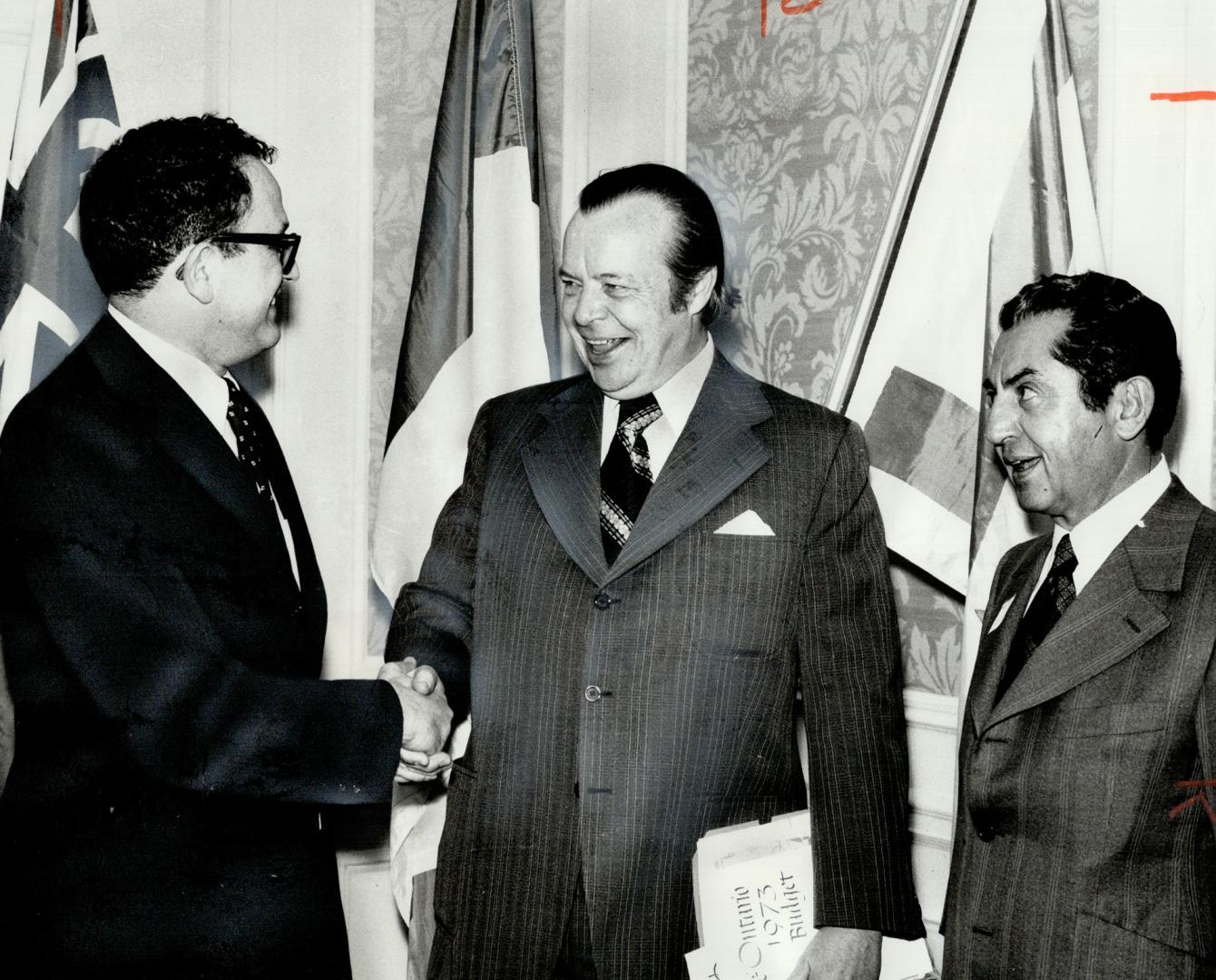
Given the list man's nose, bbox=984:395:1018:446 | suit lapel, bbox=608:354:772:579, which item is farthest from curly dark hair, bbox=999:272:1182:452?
suit lapel, bbox=608:354:772:579

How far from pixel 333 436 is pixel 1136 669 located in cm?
187

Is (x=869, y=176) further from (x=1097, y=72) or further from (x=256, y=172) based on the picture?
(x=256, y=172)

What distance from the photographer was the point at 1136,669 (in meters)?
1.56

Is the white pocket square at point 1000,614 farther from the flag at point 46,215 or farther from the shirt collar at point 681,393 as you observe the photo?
the flag at point 46,215

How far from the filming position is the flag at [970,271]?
2109 mm

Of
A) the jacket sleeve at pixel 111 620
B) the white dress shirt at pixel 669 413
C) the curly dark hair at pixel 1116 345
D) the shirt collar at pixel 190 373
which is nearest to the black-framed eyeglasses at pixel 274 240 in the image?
the shirt collar at pixel 190 373

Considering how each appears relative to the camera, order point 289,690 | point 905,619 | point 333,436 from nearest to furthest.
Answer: point 289,690
point 905,619
point 333,436

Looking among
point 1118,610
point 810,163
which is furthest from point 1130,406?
point 810,163

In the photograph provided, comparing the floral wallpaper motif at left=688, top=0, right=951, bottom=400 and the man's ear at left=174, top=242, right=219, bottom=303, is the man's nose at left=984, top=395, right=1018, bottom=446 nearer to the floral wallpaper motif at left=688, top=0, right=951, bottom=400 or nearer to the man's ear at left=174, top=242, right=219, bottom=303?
the floral wallpaper motif at left=688, top=0, right=951, bottom=400

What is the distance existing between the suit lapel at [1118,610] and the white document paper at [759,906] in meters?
0.44

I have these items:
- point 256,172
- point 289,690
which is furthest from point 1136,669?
point 256,172

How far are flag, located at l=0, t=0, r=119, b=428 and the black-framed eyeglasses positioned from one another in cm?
38

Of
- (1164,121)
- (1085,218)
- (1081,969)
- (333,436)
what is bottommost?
(1081,969)

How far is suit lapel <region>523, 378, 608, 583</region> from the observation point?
1988mm
